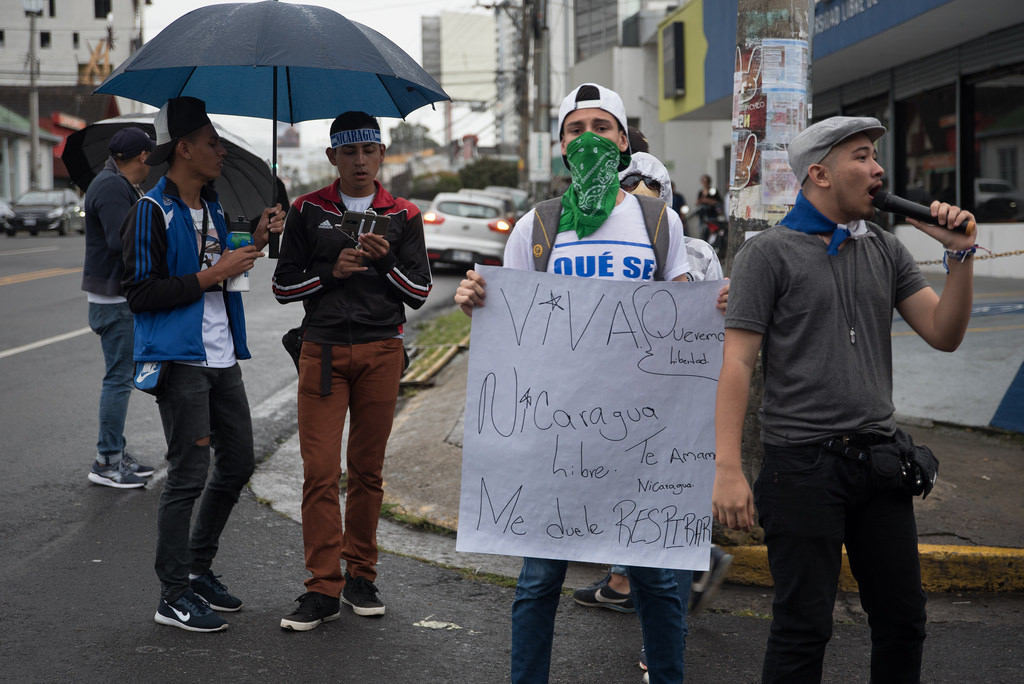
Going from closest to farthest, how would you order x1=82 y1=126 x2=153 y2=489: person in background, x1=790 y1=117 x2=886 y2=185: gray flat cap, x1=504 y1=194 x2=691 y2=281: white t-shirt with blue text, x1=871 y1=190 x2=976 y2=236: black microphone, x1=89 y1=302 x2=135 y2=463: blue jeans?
x1=871 y1=190 x2=976 y2=236: black microphone
x1=790 y1=117 x2=886 y2=185: gray flat cap
x1=504 y1=194 x2=691 y2=281: white t-shirt with blue text
x1=82 y1=126 x2=153 y2=489: person in background
x1=89 y1=302 x2=135 y2=463: blue jeans

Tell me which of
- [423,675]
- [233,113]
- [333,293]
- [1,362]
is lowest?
[423,675]

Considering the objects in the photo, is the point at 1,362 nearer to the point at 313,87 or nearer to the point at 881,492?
the point at 313,87

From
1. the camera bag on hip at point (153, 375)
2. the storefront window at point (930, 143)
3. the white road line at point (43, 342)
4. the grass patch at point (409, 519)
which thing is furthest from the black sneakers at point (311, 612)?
the storefront window at point (930, 143)

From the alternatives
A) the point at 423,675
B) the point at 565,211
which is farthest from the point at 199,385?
the point at 565,211

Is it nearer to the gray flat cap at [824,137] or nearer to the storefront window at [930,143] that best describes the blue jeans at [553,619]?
the gray flat cap at [824,137]

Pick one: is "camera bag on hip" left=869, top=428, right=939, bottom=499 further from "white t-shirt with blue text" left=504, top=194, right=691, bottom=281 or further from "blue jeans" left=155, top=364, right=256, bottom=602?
"blue jeans" left=155, top=364, right=256, bottom=602

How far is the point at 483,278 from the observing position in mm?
3336

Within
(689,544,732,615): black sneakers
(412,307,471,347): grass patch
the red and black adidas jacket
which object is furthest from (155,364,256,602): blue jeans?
(412,307,471,347): grass patch

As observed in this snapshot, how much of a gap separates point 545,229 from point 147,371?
1.79 metres

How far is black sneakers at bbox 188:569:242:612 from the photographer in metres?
4.40

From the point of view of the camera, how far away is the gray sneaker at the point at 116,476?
20.6 feet

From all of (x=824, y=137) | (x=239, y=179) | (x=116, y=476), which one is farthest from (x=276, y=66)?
(x=116, y=476)

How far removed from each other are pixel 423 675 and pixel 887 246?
223cm

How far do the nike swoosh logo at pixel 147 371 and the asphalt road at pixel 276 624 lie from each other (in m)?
1.03
